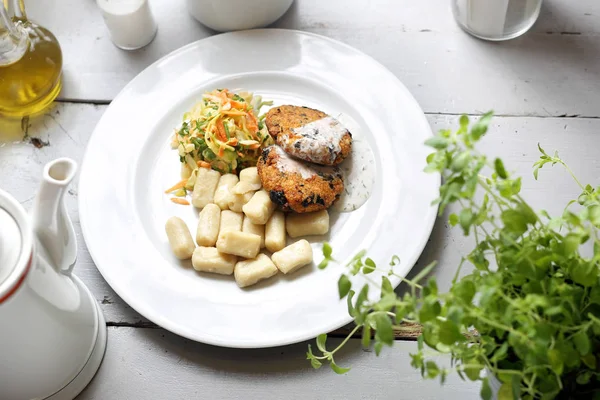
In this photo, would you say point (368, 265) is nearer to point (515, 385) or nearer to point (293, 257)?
point (515, 385)

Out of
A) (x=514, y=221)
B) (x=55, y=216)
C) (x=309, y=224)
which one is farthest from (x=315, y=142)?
(x=514, y=221)

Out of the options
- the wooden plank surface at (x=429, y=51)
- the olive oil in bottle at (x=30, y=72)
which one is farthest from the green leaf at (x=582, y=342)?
the olive oil in bottle at (x=30, y=72)

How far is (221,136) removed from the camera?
138cm

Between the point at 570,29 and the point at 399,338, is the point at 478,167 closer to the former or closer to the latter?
the point at 399,338

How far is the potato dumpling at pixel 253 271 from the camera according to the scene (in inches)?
48.9

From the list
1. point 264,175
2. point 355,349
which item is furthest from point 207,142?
point 355,349

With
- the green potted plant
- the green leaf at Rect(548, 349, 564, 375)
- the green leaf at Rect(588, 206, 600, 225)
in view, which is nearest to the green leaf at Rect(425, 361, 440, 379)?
the green potted plant

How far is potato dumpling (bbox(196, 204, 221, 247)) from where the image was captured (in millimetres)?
1307

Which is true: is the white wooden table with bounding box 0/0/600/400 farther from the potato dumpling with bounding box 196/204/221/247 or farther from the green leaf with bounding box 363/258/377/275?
the green leaf with bounding box 363/258/377/275

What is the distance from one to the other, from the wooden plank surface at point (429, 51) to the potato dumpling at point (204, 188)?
0.36m

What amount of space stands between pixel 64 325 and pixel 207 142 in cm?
46

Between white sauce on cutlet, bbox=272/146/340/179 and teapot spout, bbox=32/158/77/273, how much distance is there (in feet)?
1.42

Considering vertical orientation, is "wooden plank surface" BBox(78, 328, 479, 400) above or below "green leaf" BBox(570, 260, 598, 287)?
below

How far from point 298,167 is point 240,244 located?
7.7 inches
